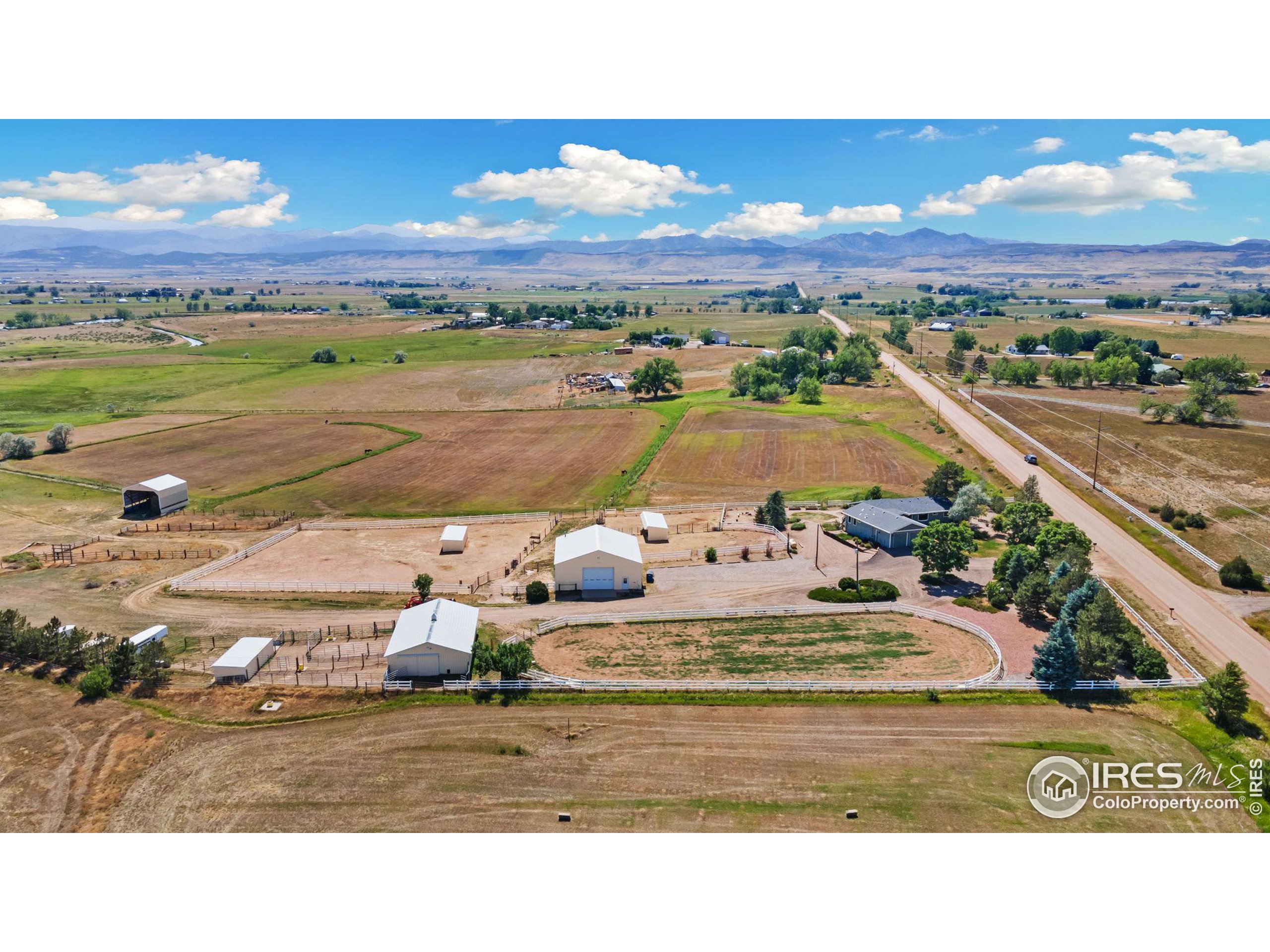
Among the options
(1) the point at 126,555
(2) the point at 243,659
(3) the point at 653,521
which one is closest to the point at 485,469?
(3) the point at 653,521

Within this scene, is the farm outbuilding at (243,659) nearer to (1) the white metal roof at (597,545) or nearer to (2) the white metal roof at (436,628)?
(2) the white metal roof at (436,628)

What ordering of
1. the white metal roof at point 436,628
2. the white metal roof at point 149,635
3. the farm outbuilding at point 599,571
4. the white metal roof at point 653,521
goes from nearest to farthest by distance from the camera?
the white metal roof at point 436,628, the white metal roof at point 149,635, the farm outbuilding at point 599,571, the white metal roof at point 653,521

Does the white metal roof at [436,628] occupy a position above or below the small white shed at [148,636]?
above

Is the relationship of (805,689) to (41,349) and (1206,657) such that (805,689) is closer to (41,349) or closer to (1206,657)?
(1206,657)

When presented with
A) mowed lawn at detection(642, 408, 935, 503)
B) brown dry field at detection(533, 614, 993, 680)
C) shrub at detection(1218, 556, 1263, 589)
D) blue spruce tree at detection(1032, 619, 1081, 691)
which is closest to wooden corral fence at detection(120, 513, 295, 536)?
mowed lawn at detection(642, 408, 935, 503)

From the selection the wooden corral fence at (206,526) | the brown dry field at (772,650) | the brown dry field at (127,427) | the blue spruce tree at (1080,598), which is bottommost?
the brown dry field at (772,650)

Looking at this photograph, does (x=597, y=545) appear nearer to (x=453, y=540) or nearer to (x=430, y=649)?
(x=453, y=540)

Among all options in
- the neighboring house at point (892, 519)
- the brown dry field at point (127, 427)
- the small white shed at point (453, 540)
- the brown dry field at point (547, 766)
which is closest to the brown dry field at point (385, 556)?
the small white shed at point (453, 540)
